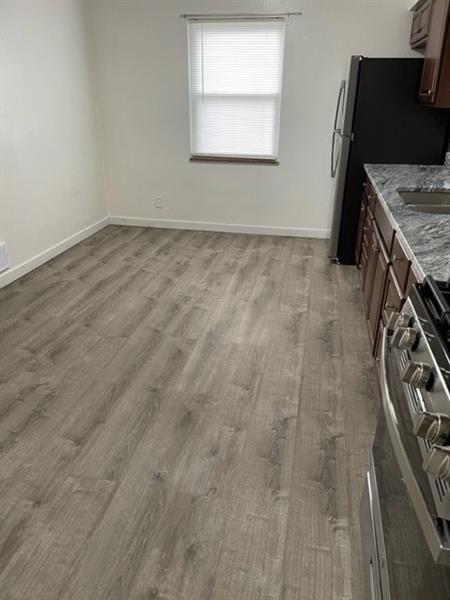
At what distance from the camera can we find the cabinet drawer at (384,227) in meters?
2.38

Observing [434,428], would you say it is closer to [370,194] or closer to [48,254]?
[370,194]

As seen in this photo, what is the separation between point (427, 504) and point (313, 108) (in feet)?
14.4

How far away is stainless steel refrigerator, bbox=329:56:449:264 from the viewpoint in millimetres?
3467

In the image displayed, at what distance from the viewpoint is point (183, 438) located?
2.09 metres

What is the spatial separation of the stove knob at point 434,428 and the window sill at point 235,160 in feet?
14.1

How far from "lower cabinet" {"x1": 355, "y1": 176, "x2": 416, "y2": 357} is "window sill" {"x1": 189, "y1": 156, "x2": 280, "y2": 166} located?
57.9 inches

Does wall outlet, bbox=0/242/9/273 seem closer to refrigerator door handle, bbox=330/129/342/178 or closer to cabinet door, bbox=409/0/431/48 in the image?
refrigerator door handle, bbox=330/129/342/178

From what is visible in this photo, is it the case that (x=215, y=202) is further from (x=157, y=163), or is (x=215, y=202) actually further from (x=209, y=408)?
(x=209, y=408)

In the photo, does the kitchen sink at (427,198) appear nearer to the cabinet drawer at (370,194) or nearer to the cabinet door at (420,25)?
the cabinet drawer at (370,194)

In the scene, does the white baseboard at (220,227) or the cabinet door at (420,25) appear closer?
the cabinet door at (420,25)

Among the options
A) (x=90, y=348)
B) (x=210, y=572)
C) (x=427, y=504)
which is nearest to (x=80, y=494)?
(x=210, y=572)

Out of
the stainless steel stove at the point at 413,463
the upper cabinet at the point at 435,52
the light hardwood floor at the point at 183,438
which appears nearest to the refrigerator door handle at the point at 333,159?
the upper cabinet at the point at 435,52

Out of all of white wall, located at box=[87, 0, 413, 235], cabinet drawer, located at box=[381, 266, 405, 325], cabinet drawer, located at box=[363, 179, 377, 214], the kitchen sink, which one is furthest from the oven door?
white wall, located at box=[87, 0, 413, 235]

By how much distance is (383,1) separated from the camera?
4.00m
